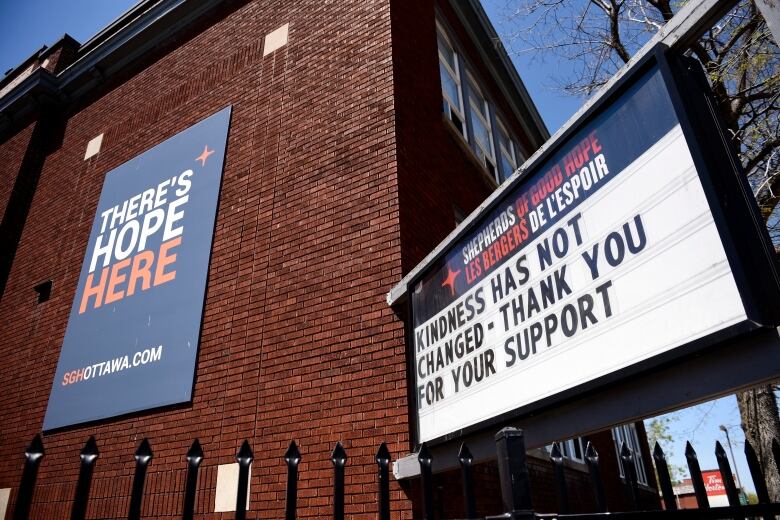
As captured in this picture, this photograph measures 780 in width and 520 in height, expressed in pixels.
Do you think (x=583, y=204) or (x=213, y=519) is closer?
(x=583, y=204)

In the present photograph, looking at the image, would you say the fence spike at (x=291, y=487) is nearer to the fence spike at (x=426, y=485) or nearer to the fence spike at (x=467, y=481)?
the fence spike at (x=426, y=485)

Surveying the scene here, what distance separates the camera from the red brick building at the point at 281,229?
5715 millimetres

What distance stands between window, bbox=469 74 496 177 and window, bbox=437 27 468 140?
0.45 meters

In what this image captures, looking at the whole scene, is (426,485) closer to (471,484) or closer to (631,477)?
(471,484)

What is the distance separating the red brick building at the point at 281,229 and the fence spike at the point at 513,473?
3.04 meters

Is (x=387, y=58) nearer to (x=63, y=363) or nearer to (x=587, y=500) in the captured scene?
(x=63, y=363)

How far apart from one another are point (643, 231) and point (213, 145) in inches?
291

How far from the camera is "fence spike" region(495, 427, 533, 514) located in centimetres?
201

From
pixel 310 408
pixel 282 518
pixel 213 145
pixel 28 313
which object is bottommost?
pixel 282 518

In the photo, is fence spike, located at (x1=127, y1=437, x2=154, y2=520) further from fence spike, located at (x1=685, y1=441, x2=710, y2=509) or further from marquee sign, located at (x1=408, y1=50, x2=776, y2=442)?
fence spike, located at (x1=685, y1=441, x2=710, y2=509)

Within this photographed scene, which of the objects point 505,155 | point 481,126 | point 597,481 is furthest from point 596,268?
A: point 505,155

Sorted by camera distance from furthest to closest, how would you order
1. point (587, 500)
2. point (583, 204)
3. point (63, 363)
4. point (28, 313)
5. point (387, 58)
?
point (28, 313)
point (587, 500)
point (63, 363)
point (387, 58)
point (583, 204)

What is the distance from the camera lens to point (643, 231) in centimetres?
252

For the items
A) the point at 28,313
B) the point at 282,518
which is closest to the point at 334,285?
the point at 282,518
